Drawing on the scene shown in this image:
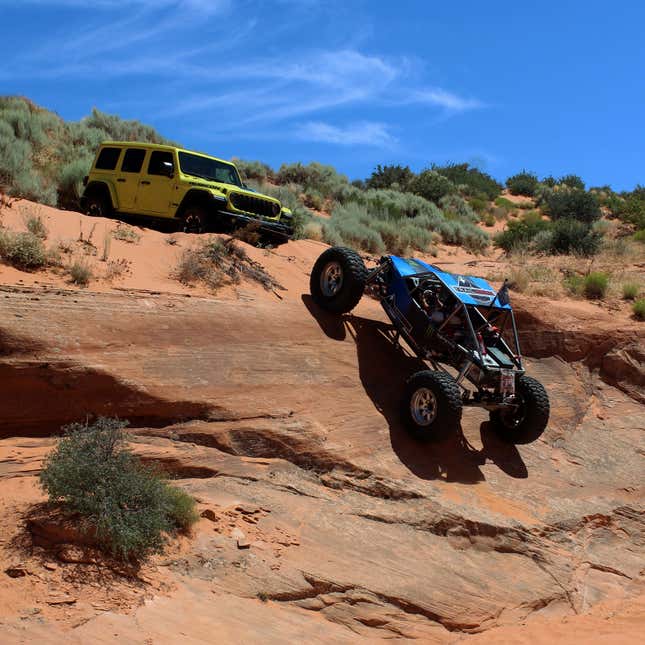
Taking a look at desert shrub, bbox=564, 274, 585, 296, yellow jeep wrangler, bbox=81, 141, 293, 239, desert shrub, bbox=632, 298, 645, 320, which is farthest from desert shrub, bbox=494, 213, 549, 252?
yellow jeep wrangler, bbox=81, 141, 293, 239

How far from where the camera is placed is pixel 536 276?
599 inches

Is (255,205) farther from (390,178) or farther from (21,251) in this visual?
(390,178)

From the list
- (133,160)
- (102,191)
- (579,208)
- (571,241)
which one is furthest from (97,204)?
(579,208)

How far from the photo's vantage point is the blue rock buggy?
8.70 metres

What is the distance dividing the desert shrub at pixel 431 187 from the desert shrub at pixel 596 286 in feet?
52.5

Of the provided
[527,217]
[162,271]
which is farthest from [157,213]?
[527,217]

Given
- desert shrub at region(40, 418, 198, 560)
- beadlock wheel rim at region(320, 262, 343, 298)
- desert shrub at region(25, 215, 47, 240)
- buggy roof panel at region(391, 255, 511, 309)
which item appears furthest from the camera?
beadlock wheel rim at region(320, 262, 343, 298)

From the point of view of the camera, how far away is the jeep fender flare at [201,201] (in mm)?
12820

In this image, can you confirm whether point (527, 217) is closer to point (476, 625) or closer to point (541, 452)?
point (541, 452)

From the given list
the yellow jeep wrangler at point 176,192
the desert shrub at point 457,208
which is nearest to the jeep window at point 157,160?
the yellow jeep wrangler at point 176,192

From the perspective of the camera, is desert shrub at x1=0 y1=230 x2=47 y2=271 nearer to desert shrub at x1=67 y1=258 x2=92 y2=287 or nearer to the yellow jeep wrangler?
→ desert shrub at x1=67 y1=258 x2=92 y2=287

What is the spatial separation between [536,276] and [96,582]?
12.0 m

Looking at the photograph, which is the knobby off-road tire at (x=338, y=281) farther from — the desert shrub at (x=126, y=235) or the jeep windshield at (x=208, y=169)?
the jeep windshield at (x=208, y=169)

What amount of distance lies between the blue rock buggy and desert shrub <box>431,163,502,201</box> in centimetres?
2481
